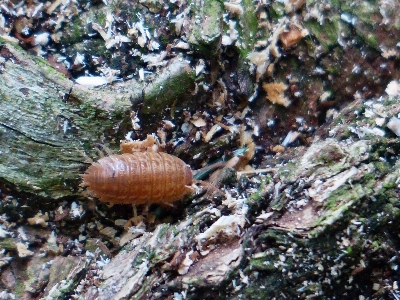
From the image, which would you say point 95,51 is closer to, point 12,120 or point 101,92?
point 101,92

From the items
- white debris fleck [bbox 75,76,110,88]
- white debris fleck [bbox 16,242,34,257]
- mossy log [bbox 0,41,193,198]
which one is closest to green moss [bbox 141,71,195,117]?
mossy log [bbox 0,41,193,198]

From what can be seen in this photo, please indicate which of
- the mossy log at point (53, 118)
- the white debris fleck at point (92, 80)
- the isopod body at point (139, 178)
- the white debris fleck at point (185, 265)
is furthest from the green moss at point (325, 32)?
the white debris fleck at point (185, 265)

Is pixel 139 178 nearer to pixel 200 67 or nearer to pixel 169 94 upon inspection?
pixel 169 94

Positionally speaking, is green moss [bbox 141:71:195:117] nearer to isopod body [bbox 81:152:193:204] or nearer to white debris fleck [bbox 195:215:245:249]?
isopod body [bbox 81:152:193:204]

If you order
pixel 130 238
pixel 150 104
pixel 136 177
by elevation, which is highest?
pixel 150 104

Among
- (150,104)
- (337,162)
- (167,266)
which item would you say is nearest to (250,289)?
(167,266)

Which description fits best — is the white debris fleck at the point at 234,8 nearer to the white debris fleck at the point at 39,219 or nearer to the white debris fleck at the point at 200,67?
the white debris fleck at the point at 200,67
